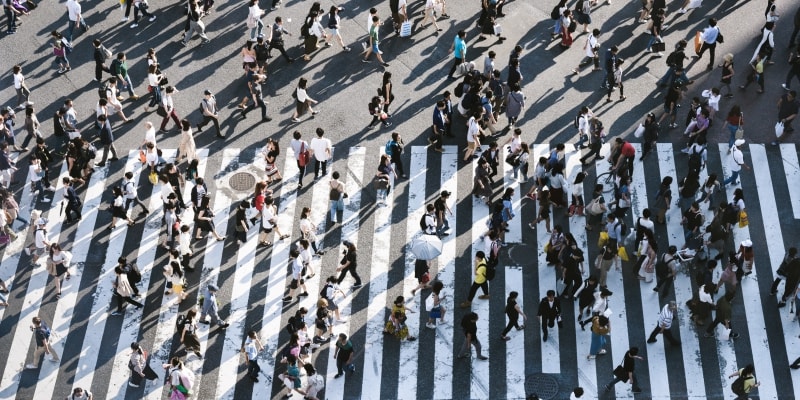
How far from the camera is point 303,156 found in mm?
28531

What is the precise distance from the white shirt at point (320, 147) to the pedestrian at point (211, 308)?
5007 millimetres

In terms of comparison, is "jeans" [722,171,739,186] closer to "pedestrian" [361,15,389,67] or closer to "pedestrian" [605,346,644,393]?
"pedestrian" [605,346,644,393]

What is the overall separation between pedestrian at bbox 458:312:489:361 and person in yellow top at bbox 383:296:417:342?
50.8 inches

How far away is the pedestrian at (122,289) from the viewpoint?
2505cm

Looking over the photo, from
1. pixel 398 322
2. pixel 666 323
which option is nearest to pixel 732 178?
pixel 666 323

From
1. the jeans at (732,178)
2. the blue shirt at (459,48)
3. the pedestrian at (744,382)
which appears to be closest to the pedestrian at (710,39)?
the jeans at (732,178)

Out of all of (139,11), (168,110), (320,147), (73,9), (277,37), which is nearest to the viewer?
(320,147)

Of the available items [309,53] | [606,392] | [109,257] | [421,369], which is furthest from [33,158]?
[606,392]

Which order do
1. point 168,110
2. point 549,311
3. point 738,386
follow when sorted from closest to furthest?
1. point 738,386
2. point 549,311
3. point 168,110

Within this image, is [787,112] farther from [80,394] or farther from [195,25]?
[80,394]

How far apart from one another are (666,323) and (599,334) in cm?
150

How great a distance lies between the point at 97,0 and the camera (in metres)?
36.1

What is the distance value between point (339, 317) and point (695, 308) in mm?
8183

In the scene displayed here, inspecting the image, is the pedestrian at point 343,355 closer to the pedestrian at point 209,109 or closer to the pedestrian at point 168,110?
the pedestrian at point 209,109
